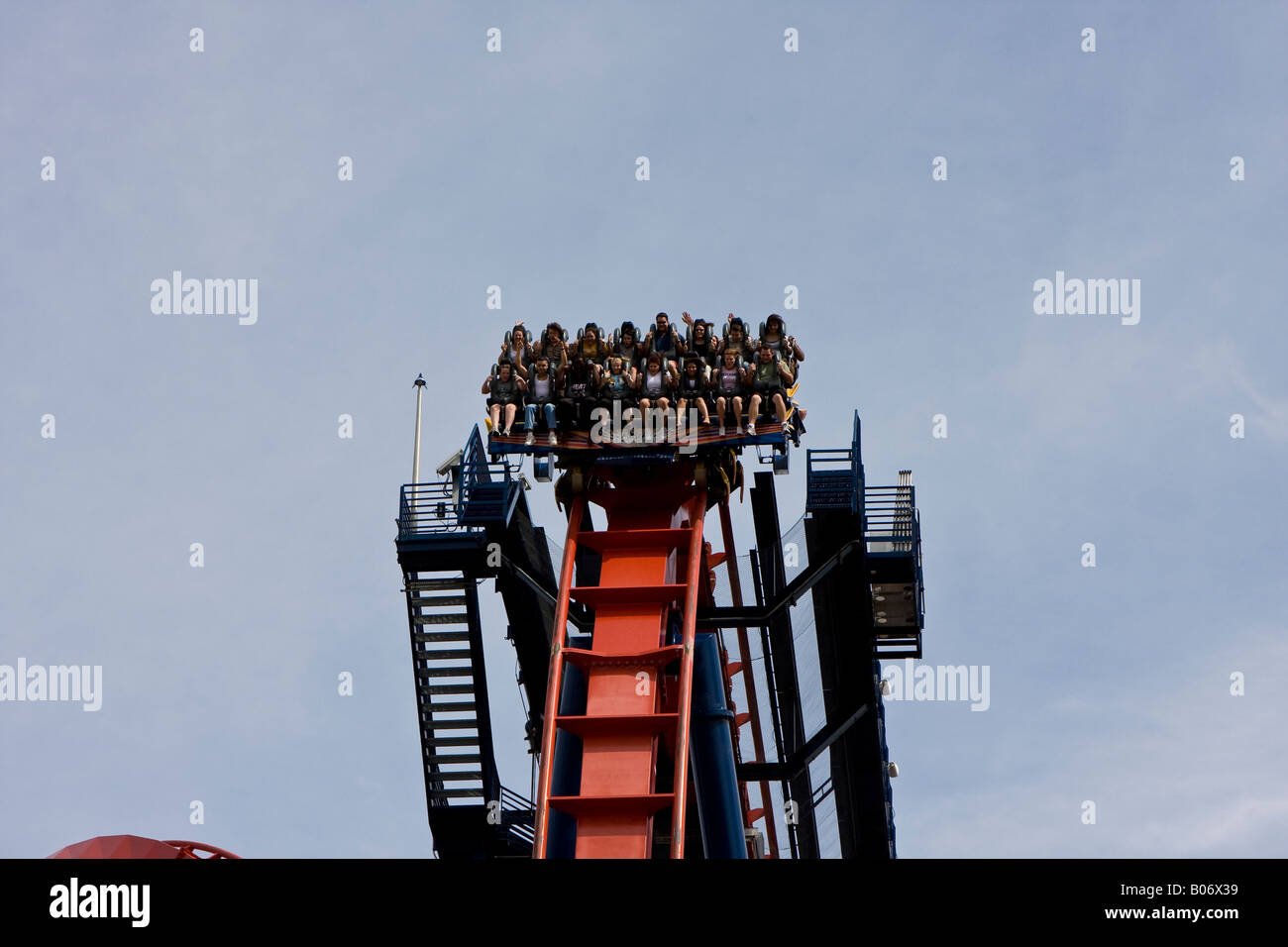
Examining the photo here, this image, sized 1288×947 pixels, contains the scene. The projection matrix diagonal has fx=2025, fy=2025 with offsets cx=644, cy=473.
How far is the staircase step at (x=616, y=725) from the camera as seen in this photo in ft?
100

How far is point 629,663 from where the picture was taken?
104ft

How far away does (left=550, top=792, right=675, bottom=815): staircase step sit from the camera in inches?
1165

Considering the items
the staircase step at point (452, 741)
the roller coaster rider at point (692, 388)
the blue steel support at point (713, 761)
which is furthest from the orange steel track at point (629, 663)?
the staircase step at point (452, 741)

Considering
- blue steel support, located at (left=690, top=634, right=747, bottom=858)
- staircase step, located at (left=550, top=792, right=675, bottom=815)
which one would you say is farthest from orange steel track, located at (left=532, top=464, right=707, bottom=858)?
blue steel support, located at (left=690, top=634, right=747, bottom=858)

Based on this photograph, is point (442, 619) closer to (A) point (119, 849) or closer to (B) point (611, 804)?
(B) point (611, 804)

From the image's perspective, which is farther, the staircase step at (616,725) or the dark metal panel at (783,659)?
the dark metal panel at (783,659)

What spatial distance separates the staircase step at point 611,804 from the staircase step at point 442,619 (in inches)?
246

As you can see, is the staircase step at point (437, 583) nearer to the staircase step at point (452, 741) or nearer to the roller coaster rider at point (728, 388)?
the staircase step at point (452, 741)

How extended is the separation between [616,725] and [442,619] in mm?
5727

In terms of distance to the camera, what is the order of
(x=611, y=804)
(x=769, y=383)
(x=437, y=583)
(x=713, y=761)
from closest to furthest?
(x=611, y=804), (x=769, y=383), (x=713, y=761), (x=437, y=583)

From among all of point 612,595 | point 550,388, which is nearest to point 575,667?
point 612,595

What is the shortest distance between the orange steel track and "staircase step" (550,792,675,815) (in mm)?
15

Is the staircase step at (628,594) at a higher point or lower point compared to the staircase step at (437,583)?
lower

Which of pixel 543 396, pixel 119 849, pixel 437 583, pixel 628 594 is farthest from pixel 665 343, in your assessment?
pixel 119 849
